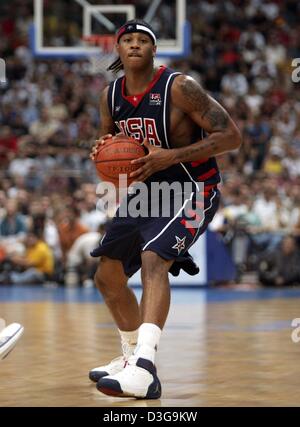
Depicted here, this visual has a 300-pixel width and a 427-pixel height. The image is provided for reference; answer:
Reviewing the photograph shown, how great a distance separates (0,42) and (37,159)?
573 centimetres

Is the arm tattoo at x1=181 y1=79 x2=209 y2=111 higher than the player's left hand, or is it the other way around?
the arm tattoo at x1=181 y1=79 x2=209 y2=111

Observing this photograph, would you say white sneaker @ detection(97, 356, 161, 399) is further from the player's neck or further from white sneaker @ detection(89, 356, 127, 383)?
the player's neck

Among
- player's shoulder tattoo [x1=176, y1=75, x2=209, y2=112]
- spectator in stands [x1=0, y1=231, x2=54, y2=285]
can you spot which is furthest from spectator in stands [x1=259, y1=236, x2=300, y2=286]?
player's shoulder tattoo [x1=176, y1=75, x2=209, y2=112]

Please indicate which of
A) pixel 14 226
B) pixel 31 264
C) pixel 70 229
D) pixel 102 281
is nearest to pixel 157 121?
pixel 102 281

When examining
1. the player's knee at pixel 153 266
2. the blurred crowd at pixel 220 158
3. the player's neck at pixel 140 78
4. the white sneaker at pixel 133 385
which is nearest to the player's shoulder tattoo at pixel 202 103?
the player's neck at pixel 140 78

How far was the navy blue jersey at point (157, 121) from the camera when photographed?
19.5 ft

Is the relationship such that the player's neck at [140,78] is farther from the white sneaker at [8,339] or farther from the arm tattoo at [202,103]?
the white sneaker at [8,339]

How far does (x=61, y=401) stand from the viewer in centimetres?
521

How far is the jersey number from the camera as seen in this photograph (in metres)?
5.99

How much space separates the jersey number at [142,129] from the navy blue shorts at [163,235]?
37 centimetres

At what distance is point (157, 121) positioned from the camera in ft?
19.5

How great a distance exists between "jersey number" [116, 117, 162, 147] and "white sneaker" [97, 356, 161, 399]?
1.41m
